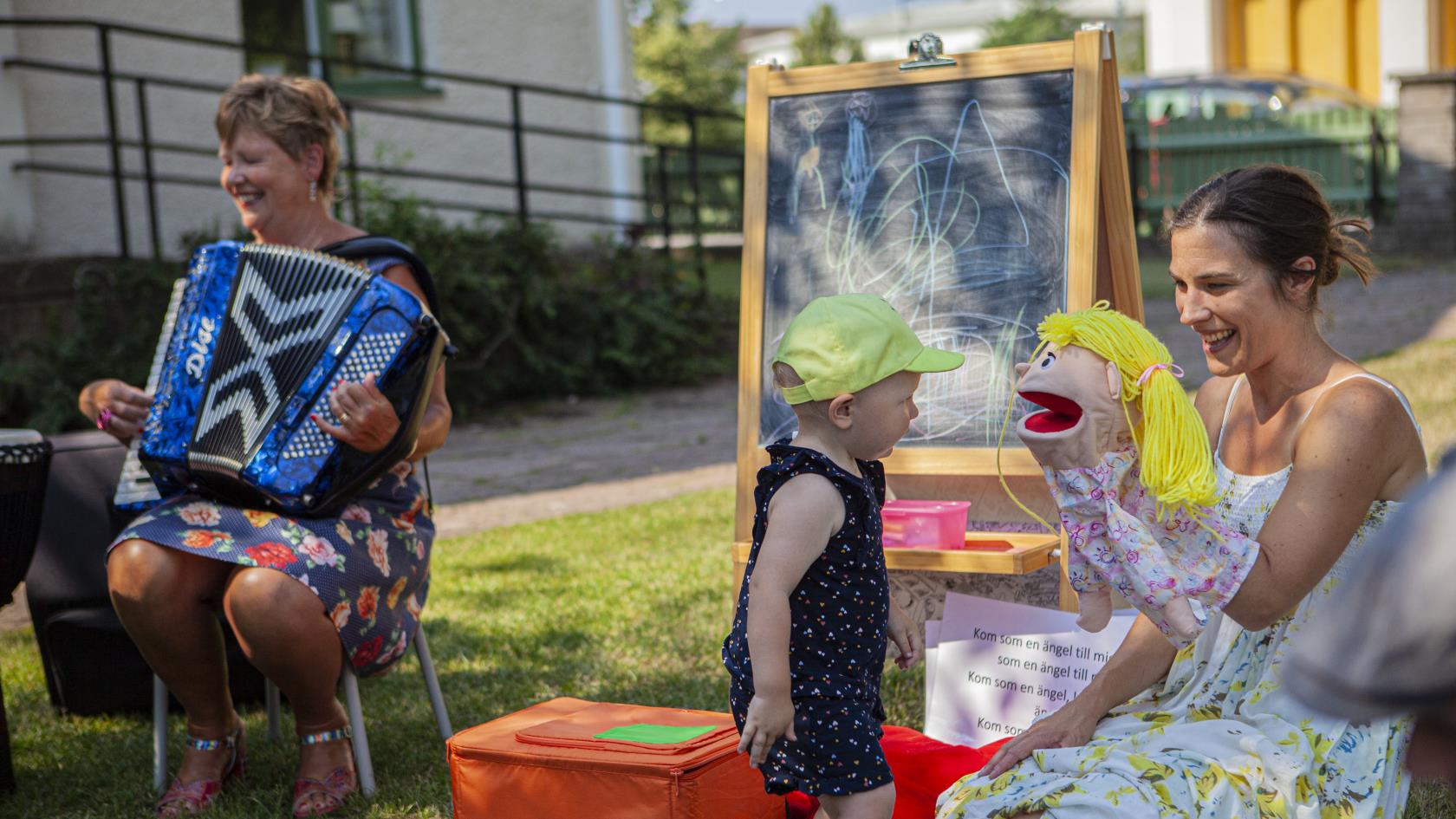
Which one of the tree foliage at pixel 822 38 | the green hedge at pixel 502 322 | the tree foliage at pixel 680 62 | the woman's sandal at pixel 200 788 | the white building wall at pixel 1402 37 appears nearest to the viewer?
the woman's sandal at pixel 200 788

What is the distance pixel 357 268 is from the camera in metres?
3.22

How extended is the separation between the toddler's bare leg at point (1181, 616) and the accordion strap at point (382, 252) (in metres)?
2.01

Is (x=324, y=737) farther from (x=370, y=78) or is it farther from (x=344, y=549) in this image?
(x=370, y=78)

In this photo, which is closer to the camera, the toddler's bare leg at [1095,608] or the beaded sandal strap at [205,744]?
the toddler's bare leg at [1095,608]

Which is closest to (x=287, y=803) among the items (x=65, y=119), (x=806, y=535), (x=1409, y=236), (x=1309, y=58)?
(x=806, y=535)

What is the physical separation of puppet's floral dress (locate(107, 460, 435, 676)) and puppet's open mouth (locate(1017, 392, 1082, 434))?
5.64ft

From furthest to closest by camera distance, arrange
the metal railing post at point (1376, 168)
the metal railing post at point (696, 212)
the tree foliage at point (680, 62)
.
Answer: the tree foliage at point (680, 62), the metal railing post at point (1376, 168), the metal railing post at point (696, 212)

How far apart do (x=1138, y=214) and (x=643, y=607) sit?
11518 mm

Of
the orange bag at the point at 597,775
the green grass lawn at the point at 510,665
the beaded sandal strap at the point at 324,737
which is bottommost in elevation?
the green grass lawn at the point at 510,665

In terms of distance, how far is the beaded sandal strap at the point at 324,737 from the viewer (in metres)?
3.25

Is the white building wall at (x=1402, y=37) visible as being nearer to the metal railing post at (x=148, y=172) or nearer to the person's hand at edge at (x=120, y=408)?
the metal railing post at (x=148, y=172)

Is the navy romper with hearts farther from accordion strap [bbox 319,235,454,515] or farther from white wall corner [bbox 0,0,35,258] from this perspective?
white wall corner [bbox 0,0,35,258]

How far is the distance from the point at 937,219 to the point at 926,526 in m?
0.78

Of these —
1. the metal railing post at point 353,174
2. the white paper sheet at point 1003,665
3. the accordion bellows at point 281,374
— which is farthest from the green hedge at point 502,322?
the white paper sheet at point 1003,665
